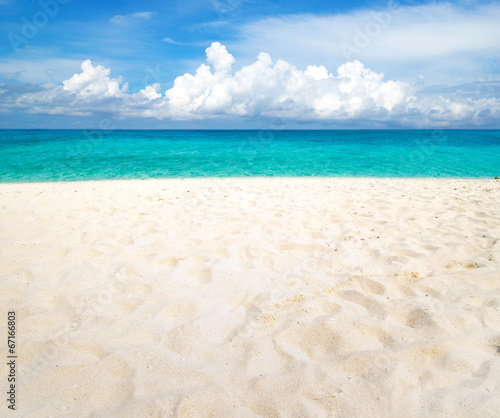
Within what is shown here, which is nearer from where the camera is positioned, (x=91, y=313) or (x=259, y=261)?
(x=91, y=313)

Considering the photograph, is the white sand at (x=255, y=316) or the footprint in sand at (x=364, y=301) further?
the footprint in sand at (x=364, y=301)

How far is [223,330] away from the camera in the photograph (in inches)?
104

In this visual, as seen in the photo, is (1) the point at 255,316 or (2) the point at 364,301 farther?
(2) the point at 364,301

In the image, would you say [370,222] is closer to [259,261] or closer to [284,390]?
[259,261]

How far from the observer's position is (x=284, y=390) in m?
2.06

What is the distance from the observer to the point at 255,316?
2814mm

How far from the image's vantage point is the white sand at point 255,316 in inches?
79.4

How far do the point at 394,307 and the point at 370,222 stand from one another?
2.56m

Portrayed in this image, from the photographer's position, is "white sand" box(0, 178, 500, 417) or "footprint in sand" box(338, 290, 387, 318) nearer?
"white sand" box(0, 178, 500, 417)

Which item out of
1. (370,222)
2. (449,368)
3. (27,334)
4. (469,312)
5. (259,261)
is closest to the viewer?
(449,368)

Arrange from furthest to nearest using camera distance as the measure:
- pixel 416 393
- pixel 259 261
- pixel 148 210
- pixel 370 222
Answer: pixel 148 210, pixel 370 222, pixel 259 261, pixel 416 393

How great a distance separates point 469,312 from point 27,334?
3.75 m

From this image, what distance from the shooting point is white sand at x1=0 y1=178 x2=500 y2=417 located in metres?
2.02

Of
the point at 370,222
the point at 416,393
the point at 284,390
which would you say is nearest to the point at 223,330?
the point at 284,390
